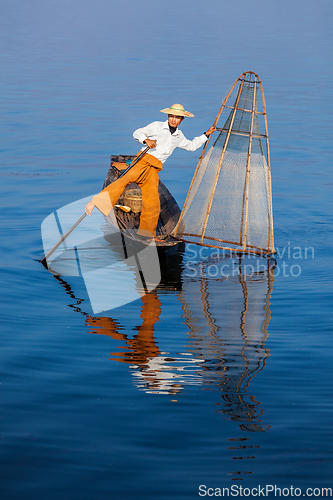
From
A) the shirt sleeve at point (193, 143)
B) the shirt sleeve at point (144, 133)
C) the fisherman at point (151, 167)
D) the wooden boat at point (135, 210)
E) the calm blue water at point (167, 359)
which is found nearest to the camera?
the calm blue water at point (167, 359)

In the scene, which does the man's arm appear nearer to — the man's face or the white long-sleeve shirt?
the white long-sleeve shirt

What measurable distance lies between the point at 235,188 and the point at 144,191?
145 centimetres

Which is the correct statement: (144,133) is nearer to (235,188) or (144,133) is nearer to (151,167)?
(151,167)

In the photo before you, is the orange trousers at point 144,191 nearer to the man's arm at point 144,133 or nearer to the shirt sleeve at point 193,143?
the man's arm at point 144,133

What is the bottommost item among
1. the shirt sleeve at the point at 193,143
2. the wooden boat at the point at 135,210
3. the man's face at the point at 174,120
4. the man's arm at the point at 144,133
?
the wooden boat at the point at 135,210

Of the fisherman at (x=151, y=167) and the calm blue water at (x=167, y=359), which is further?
the fisherman at (x=151, y=167)

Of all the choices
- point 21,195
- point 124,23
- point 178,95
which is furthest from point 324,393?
point 124,23

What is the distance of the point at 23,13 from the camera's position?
6819 cm

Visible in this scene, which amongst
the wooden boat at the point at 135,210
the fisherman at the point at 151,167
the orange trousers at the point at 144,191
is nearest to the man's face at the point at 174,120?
the fisherman at the point at 151,167

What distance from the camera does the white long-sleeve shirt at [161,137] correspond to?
8500 mm

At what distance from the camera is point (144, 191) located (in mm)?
8820

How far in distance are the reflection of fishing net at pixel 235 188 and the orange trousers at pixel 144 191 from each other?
486 mm

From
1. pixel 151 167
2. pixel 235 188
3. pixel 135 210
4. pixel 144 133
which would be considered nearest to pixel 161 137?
pixel 144 133

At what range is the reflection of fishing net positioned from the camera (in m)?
8.44
